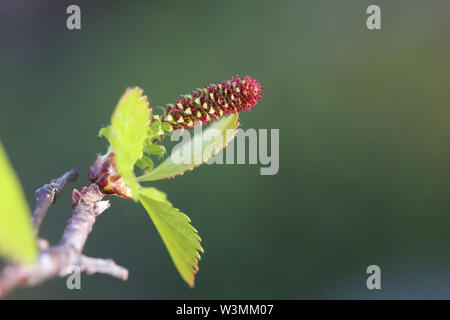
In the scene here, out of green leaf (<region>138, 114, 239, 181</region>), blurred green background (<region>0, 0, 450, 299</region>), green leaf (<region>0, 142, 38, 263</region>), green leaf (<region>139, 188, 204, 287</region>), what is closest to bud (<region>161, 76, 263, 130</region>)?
green leaf (<region>138, 114, 239, 181</region>)

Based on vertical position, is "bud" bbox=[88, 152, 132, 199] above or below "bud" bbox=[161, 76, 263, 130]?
below

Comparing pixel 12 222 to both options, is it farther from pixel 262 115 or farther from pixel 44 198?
pixel 262 115

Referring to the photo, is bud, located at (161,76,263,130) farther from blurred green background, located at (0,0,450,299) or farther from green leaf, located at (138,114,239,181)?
blurred green background, located at (0,0,450,299)

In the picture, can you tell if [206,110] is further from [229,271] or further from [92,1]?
[92,1]

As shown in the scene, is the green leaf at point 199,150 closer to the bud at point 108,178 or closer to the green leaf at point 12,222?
the bud at point 108,178

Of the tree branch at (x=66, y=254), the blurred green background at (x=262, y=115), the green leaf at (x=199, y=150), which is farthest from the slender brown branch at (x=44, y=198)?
the blurred green background at (x=262, y=115)

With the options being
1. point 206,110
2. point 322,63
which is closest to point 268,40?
point 322,63
